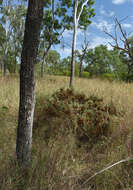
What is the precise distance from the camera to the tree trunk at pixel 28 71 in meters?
1.25

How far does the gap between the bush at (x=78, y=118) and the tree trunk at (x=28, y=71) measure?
933 mm

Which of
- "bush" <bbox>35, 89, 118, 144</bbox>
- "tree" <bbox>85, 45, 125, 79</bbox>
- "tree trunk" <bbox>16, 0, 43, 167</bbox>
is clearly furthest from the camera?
"tree" <bbox>85, 45, 125, 79</bbox>

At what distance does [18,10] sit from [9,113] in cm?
1701

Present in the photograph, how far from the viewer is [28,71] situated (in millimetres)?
1288

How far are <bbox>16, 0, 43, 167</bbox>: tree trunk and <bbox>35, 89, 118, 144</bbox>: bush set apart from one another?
0.93 m

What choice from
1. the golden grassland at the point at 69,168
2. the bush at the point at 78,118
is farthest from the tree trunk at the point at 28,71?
the bush at the point at 78,118

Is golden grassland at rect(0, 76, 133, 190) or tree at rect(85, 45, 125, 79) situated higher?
tree at rect(85, 45, 125, 79)

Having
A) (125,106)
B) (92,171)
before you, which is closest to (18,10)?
(125,106)

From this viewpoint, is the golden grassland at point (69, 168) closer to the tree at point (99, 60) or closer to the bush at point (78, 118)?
the bush at point (78, 118)

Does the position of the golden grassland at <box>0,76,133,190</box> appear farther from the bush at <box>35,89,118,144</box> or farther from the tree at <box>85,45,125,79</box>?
the tree at <box>85,45,125,79</box>

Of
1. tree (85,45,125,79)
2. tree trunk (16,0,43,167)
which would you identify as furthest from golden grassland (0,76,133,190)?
tree (85,45,125,79)

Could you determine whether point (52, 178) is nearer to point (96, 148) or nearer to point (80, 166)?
point (80, 166)

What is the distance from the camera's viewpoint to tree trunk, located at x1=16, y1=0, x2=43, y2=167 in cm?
125

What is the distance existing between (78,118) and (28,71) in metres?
1.69
